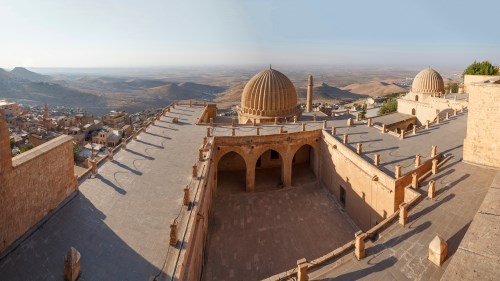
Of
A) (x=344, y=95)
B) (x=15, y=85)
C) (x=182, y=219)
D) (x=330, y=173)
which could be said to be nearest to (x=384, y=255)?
(x=182, y=219)

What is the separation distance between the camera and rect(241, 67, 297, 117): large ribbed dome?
2562cm

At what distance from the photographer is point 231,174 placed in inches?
949

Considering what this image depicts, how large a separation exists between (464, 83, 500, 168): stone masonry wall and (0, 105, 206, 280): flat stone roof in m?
12.7

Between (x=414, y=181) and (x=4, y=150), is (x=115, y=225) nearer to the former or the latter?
(x=4, y=150)

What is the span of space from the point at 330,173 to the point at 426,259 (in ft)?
38.7

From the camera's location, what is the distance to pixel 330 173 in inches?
826

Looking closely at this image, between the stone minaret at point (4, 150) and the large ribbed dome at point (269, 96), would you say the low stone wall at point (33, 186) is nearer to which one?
the stone minaret at point (4, 150)

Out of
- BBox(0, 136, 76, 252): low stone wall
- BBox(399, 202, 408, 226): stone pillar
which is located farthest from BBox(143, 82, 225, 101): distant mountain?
BBox(399, 202, 408, 226): stone pillar

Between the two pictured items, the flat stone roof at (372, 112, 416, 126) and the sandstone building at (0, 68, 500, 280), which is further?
the flat stone roof at (372, 112, 416, 126)

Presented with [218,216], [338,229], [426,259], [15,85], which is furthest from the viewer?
[15,85]

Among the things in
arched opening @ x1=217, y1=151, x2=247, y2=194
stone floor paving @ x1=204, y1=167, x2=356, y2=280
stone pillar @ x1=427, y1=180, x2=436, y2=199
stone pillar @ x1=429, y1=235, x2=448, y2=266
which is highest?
stone pillar @ x1=427, y1=180, x2=436, y2=199

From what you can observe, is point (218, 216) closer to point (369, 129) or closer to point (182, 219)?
point (182, 219)

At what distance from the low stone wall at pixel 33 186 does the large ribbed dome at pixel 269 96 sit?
15059 millimetres

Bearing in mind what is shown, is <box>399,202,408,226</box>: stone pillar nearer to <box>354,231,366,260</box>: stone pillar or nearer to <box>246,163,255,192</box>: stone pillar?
<box>354,231,366,260</box>: stone pillar
